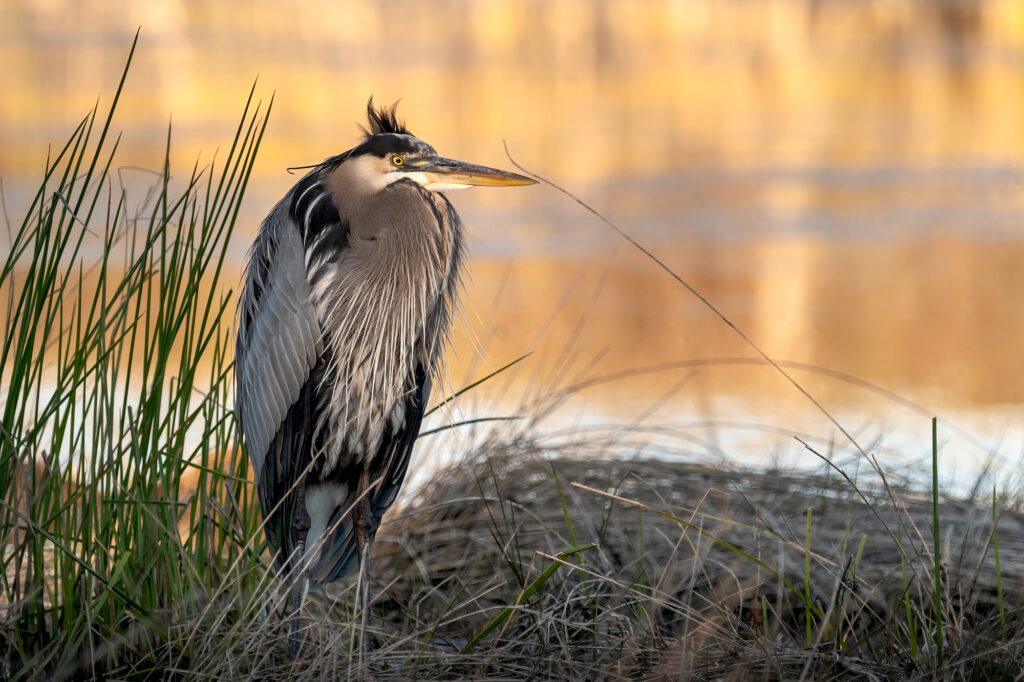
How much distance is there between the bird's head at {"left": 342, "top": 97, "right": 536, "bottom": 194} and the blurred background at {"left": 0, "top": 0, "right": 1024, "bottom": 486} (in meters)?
0.35

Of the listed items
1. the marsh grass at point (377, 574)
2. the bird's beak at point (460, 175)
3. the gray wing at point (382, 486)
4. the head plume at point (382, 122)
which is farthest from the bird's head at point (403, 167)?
the gray wing at point (382, 486)

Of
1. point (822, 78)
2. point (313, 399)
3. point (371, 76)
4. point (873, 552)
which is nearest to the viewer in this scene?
point (313, 399)

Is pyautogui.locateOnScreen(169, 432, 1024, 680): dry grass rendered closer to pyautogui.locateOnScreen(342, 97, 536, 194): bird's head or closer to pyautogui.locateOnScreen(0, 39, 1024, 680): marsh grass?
pyautogui.locateOnScreen(0, 39, 1024, 680): marsh grass

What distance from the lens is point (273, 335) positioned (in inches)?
99.4

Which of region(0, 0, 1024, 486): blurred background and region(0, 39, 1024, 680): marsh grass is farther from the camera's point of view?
region(0, 0, 1024, 486): blurred background

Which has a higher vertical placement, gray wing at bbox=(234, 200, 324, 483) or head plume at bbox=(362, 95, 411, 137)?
head plume at bbox=(362, 95, 411, 137)

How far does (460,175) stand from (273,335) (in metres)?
0.58

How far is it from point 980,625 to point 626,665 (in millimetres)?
600

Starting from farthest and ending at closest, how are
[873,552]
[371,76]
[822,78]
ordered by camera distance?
[822,78] → [371,76] → [873,552]

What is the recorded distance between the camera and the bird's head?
240 cm

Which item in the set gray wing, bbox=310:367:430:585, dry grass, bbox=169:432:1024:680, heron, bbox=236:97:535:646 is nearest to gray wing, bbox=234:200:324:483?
heron, bbox=236:97:535:646

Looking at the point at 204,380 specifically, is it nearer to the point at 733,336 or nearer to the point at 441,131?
the point at 733,336

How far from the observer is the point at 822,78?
47.8 ft

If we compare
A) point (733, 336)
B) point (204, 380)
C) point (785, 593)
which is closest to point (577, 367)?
point (733, 336)
